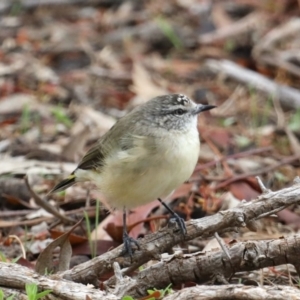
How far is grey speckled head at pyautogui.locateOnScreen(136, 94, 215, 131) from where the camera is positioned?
4883 millimetres

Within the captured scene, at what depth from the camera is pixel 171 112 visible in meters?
5.01

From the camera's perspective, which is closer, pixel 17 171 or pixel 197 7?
pixel 17 171

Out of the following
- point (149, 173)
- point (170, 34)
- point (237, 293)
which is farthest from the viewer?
point (170, 34)

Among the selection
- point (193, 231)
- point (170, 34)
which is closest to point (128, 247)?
point (193, 231)

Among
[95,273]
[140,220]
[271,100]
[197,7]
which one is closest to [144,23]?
[197,7]

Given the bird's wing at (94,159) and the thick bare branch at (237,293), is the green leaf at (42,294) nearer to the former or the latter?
the thick bare branch at (237,293)

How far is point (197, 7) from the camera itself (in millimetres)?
10953

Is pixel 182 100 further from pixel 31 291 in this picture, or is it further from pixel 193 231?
pixel 31 291

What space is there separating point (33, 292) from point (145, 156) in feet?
4.84

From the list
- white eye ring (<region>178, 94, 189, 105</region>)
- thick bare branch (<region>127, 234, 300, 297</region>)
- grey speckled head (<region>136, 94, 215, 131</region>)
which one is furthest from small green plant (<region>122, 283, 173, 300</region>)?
white eye ring (<region>178, 94, 189, 105</region>)

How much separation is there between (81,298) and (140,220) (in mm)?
1767

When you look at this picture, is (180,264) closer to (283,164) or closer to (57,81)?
(283,164)

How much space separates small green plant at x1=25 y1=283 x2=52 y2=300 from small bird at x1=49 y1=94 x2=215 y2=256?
77 cm

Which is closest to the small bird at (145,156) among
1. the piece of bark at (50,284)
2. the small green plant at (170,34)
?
the piece of bark at (50,284)
